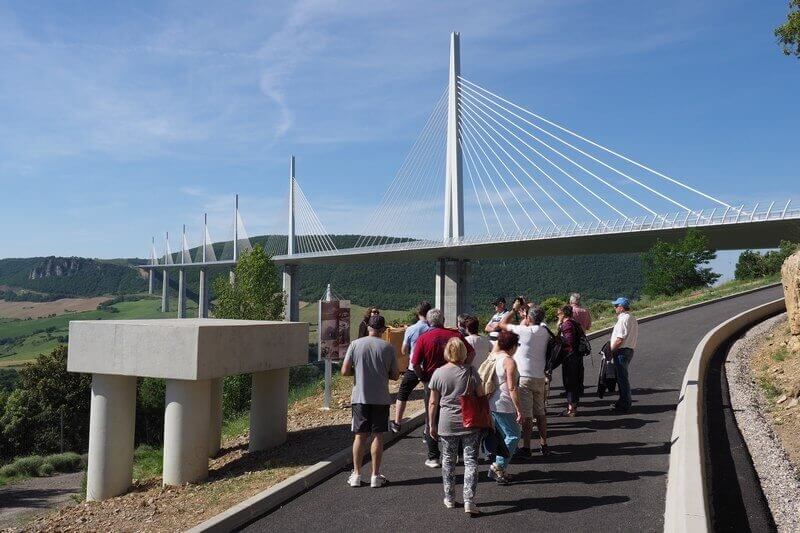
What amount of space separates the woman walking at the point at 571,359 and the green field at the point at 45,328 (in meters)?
81.3

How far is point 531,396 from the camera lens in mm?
6359

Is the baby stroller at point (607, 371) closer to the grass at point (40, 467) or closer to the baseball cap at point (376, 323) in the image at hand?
the baseball cap at point (376, 323)

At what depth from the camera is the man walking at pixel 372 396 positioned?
5762 mm

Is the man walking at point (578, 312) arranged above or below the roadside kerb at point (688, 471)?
above

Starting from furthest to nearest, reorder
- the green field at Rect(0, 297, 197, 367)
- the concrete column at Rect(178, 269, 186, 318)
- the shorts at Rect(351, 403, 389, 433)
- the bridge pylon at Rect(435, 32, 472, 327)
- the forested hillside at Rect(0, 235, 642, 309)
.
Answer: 1. the forested hillside at Rect(0, 235, 642, 309)
2. the concrete column at Rect(178, 269, 186, 318)
3. the green field at Rect(0, 297, 197, 367)
4. the bridge pylon at Rect(435, 32, 472, 327)
5. the shorts at Rect(351, 403, 389, 433)

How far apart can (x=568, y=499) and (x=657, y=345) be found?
9.97 m

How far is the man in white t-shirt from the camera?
638 centimetres

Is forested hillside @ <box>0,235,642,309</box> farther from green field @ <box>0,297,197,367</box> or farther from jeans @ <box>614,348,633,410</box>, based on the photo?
jeans @ <box>614,348,633,410</box>

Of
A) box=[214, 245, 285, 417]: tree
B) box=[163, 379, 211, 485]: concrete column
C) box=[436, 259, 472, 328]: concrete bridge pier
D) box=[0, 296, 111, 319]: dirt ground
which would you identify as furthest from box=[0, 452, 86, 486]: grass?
box=[0, 296, 111, 319]: dirt ground

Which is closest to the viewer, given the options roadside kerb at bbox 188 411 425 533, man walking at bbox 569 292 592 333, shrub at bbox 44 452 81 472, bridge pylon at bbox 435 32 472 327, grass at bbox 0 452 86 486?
roadside kerb at bbox 188 411 425 533

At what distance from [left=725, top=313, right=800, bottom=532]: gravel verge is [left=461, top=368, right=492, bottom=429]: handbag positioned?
2208 mm

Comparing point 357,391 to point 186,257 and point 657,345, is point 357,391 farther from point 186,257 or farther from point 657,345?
point 186,257

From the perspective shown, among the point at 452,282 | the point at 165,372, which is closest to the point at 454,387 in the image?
the point at 165,372

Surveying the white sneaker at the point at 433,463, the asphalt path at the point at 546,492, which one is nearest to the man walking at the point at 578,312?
the asphalt path at the point at 546,492
